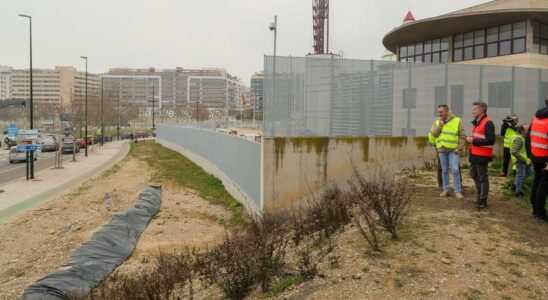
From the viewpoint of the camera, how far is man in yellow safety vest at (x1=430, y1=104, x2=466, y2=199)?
7867 mm

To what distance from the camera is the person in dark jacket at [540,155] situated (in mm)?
6383

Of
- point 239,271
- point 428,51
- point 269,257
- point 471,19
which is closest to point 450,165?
point 269,257

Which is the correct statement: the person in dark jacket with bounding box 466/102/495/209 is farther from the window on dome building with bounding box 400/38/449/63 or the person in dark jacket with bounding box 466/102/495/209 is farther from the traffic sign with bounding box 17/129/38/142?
the traffic sign with bounding box 17/129/38/142

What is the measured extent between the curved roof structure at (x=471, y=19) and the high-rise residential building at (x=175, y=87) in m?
149

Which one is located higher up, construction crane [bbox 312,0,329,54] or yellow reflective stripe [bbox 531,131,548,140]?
construction crane [bbox 312,0,329,54]

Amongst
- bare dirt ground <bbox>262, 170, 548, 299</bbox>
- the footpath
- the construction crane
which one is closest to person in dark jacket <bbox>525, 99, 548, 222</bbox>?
bare dirt ground <bbox>262, 170, 548, 299</bbox>

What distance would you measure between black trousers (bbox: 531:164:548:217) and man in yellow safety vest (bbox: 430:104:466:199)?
1.37 meters

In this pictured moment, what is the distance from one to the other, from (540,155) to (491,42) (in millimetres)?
Result: 18653

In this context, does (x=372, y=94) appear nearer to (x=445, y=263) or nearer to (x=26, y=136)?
(x=445, y=263)

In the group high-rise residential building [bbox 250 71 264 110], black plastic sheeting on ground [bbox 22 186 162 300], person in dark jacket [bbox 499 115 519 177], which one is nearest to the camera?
black plastic sheeting on ground [bbox 22 186 162 300]

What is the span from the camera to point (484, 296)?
14.4 feet

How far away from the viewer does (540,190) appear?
640 centimetres

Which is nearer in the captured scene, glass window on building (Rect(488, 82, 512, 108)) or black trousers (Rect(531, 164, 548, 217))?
black trousers (Rect(531, 164, 548, 217))

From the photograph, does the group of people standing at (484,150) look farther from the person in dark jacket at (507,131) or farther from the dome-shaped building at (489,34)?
the dome-shaped building at (489,34)
